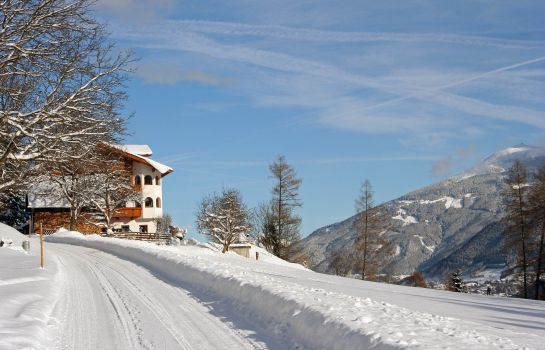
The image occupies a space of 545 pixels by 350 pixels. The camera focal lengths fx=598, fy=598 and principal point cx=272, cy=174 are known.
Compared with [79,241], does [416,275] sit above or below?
below

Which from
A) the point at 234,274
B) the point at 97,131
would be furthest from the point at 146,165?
the point at 234,274

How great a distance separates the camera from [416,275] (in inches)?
2872

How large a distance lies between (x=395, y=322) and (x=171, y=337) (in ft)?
13.5

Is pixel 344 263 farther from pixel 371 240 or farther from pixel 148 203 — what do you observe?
pixel 148 203

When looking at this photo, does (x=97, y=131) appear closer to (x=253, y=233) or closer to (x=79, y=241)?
(x=79, y=241)

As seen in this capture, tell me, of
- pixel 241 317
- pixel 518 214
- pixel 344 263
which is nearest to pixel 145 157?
pixel 344 263

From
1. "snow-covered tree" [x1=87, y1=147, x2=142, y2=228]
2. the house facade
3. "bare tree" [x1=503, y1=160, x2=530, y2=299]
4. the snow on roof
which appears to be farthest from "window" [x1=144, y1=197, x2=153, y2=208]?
"bare tree" [x1=503, y1=160, x2=530, y2=299]

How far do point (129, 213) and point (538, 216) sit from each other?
45.5 m

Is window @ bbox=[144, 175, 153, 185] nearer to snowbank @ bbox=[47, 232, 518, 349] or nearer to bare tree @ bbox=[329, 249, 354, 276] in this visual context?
bare tree @ bbox=[329, 249, 354, 276]

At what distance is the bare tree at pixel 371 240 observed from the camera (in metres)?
48.5

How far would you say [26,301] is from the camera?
13805 mm

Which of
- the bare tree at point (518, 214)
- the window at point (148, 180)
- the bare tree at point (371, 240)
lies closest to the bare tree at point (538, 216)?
the bare tree at point (518, 214)

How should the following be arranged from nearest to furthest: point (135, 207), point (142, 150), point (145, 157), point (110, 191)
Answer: point (110, 191)
point (135, 207)
point (145, 157)
point (142, 150)

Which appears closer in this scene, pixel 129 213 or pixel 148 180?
pixel 129 213
